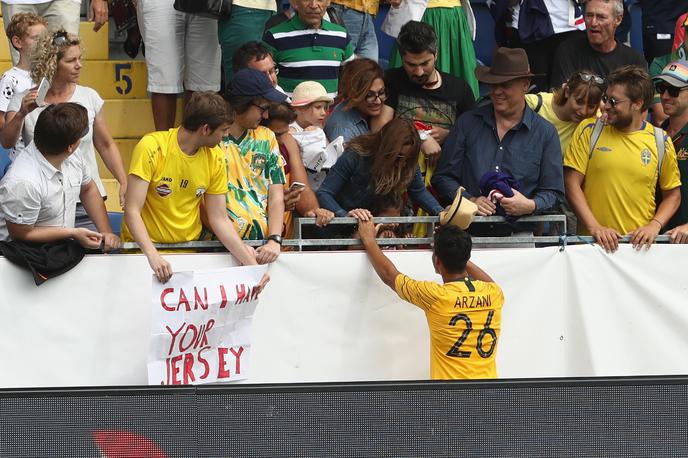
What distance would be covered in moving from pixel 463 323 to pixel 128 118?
4542 mm

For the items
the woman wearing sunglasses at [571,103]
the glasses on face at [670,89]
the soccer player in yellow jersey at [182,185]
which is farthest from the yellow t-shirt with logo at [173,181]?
the glasses on face at [670,89]

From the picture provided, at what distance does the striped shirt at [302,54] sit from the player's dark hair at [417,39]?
72cm

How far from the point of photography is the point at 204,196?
6617mm

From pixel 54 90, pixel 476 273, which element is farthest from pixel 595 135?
pixel 54 90

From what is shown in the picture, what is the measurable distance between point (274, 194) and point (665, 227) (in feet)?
8.31

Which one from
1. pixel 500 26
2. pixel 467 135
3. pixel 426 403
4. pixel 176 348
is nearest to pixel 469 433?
pixel 426 403

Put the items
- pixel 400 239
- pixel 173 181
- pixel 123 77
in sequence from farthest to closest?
pixel 123 77 → pixel 400 239 → pixel 173 181

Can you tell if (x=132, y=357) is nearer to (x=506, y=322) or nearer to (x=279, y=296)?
(x=279, y=296)

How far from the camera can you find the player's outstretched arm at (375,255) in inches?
263

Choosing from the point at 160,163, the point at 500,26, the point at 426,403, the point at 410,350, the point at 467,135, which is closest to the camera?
the point at 426,403

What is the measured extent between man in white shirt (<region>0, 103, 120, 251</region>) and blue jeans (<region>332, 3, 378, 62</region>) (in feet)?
10.3

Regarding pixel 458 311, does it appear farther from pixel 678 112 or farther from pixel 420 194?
pixel 678 112

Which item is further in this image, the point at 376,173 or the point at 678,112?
the point at 678,112

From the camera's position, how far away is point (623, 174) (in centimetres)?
728
